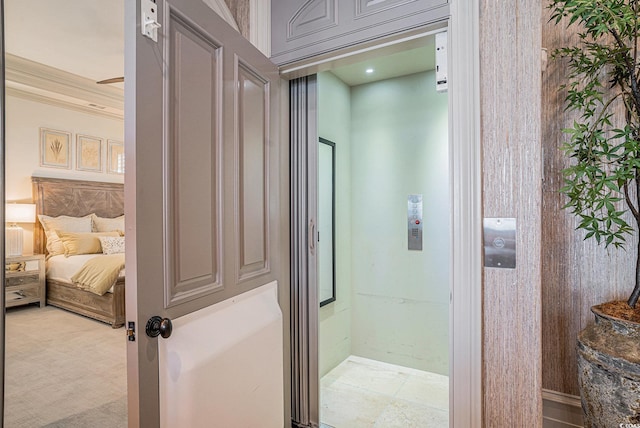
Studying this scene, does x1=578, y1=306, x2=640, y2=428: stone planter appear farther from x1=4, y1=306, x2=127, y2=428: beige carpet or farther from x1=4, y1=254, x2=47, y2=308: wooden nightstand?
x1=4, y1=254, x2=47, y2=308: wooden nightstand

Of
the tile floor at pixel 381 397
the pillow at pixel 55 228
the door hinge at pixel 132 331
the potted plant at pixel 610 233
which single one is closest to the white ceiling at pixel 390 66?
the potted plant at pixel 610 233

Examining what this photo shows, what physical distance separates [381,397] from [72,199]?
4.24 metres

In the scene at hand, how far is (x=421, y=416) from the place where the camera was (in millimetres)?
2145

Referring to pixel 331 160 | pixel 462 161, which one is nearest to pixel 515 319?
pixel 462 161

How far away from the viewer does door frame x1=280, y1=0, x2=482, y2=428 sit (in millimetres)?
1181

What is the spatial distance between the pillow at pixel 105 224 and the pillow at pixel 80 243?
22 cm

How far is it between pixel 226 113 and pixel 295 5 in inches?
28.6

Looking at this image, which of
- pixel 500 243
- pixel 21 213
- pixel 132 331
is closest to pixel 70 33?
pixel 21 213

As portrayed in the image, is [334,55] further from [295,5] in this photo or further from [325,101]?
[325,101]

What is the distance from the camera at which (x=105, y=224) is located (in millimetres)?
4387

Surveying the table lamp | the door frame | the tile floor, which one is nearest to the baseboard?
the door frame

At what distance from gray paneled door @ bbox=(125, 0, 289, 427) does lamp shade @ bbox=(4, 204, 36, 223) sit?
3.00 m

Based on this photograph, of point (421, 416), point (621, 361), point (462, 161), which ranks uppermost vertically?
point (462, 161)

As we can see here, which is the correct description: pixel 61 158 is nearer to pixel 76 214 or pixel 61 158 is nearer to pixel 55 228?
pixel 76 214
